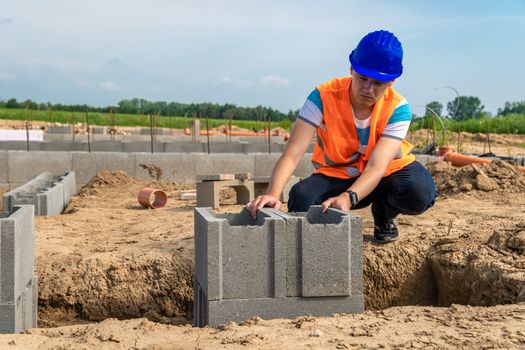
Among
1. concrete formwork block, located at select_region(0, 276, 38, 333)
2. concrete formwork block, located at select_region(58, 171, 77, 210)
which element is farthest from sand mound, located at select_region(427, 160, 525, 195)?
concrete formwork block, located at select_region(0, 276, 38, 333)

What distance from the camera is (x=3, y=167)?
8938 mm

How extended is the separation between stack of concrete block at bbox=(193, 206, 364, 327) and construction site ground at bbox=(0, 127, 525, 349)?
0.22m

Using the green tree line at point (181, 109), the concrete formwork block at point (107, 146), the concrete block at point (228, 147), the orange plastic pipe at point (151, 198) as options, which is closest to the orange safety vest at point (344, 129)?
the orange plastic pipe at point (151, 198)

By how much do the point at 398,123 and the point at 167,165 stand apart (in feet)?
20.2

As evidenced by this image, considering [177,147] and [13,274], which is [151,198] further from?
[177,147]

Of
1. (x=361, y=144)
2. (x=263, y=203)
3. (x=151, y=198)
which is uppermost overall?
(x=361, y=144)

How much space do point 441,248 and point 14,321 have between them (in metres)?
2.63

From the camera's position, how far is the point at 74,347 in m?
2.75

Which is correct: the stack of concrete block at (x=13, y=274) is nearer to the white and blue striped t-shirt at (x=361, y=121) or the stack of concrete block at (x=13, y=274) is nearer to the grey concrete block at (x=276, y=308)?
the grey concrete block at (x=276, y=308)

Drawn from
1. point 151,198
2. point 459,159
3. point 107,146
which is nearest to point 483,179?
point 459,159

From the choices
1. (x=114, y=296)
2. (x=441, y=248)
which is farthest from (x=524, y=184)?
(x=114, y=296)

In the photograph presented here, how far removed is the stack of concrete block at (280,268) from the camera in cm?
326

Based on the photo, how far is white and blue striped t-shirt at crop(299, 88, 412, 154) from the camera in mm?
3717

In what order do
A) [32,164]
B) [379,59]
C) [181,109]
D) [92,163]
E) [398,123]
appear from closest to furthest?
[379,59] → [398,123] → [32,164] → [92,163] → [181,109]
